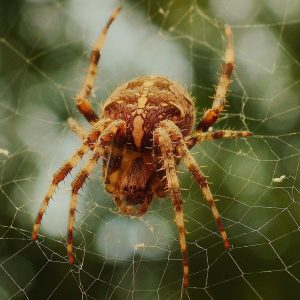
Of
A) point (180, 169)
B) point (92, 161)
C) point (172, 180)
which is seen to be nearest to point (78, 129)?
point (92, 161)

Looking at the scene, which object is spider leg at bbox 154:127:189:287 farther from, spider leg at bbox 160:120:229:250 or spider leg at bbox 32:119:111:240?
spider leg at bbox 32:119:111:240

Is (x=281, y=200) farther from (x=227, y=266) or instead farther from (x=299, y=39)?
(x=299, y=39)

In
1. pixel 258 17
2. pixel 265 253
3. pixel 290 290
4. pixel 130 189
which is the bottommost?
pixel 290 290

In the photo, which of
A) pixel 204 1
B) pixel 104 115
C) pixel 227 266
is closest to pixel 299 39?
pixel 204 1

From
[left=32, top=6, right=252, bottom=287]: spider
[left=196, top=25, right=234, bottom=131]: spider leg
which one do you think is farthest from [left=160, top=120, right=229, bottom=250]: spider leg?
[left=196, top=25, right=234, bottom=131]: spider leg

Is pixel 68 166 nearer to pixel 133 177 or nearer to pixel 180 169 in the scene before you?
pixel 133 177
